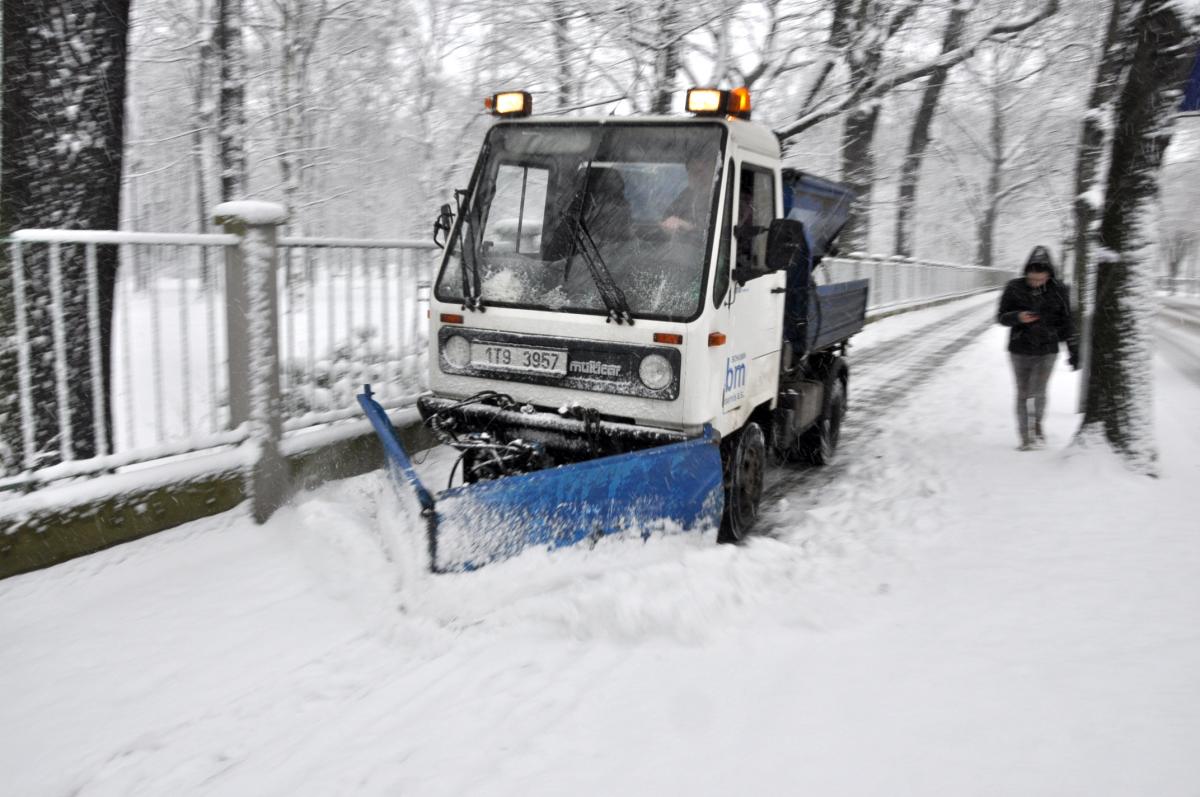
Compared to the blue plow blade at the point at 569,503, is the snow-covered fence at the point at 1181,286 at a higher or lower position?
higher

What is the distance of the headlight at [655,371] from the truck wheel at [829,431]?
9.85ft

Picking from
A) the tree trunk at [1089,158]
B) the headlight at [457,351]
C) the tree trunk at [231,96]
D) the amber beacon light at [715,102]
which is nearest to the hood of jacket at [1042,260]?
the tree trunk at [1089,158]

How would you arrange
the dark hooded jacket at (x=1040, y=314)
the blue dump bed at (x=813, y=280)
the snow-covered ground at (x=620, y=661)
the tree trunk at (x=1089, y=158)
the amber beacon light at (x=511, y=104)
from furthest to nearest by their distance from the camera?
1. the tree trunk at (x=1089, y=158)
2. the dark hooded jacket at (x=1040, y=314)
3. the blue dump bed at (x=813, y=280)
4. the amber beacon light at (x=511, y=104)
5. the snow-covered ground at (x=620, y=661)

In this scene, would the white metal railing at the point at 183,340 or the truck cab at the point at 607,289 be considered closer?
the white metal railing at the point at 183,340

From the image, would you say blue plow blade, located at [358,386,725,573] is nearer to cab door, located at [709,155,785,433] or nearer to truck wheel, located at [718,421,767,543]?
cab door, located at [709,155,785,433]

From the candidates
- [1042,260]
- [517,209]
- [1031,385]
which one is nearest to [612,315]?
[517,209]

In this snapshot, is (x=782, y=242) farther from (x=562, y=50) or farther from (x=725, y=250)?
(x=562, y=50)

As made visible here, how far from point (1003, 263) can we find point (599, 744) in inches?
2900

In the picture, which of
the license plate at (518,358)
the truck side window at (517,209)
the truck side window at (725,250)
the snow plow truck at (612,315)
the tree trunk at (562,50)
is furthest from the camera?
the tree trunk at (562,50)

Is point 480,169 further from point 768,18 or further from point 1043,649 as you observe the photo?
point 768,18

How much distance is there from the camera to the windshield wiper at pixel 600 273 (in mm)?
4797

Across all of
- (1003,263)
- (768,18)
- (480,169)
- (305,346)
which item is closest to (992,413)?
(768,18)

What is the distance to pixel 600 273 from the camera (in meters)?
4.92

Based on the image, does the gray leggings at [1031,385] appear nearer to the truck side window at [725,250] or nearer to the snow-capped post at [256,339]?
the truck side window at [725,250]
